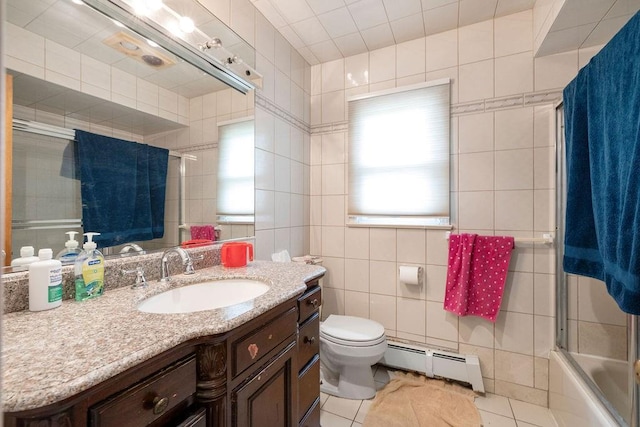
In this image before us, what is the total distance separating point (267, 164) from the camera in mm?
1940

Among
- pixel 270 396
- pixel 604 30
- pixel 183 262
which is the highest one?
pixel 604 30

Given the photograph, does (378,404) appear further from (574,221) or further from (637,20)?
(637,20)

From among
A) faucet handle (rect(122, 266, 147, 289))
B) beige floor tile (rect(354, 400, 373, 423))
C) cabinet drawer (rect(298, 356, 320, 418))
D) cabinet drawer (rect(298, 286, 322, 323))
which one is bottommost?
beige floor tile (rect(354, 400, 373, 423))

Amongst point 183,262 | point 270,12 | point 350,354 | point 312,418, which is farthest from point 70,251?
point 270,12

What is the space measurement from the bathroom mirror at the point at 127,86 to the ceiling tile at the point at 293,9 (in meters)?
0.34

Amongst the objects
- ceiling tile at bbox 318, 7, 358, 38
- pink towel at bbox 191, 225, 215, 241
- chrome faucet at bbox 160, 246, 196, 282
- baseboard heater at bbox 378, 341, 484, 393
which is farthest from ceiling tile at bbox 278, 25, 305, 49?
baseboard heater at bbox 378, 341, 484, 393

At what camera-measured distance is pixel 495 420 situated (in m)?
1.64

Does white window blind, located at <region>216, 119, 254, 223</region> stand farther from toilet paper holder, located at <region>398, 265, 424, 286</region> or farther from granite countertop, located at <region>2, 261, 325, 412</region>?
toilet paper holder, located at <region>398, 265, 424, 286</region>

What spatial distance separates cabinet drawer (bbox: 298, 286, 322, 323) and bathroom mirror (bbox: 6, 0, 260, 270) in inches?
24.4

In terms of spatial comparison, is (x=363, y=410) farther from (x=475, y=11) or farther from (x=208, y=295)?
(x=475, y=11)

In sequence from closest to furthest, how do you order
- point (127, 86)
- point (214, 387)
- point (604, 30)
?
point (214, 387), point (127, 86), point (604, 30)

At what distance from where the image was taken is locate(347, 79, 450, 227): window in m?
1.99

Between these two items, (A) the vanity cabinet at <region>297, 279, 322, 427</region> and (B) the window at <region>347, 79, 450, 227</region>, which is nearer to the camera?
(A) the vanity cabinet at <region>297, 279, 322, 427</region>

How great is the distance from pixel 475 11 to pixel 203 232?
2063mm
